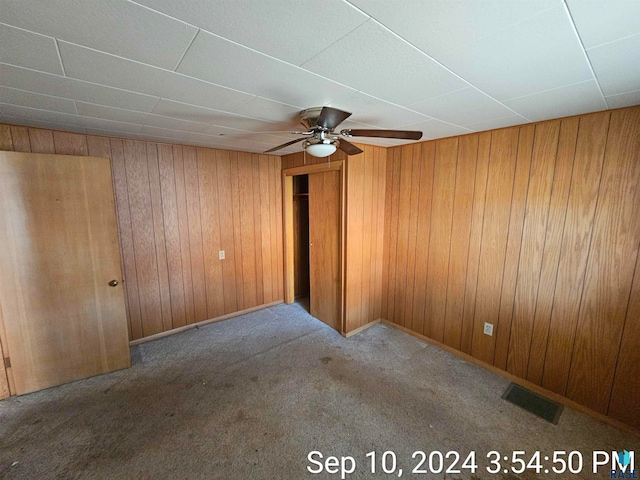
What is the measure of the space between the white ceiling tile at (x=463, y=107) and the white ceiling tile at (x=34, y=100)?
226 cm

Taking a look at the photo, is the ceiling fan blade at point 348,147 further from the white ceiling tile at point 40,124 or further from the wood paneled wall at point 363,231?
the white ceiling tile at point 40,124

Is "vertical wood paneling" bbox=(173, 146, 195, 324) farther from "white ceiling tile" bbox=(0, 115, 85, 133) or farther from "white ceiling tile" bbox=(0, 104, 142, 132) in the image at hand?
"white ceiling tile" bbox=(0, 115, 85, 133)

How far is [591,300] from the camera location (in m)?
2.02

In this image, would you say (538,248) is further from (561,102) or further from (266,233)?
(266,233)

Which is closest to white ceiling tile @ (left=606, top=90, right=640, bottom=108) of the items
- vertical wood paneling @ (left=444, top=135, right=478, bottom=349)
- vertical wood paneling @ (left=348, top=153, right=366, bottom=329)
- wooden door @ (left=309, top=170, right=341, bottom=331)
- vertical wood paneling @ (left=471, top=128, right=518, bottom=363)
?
vertical wood paneling @ (left=471, top=128, right=518, bottom=363)

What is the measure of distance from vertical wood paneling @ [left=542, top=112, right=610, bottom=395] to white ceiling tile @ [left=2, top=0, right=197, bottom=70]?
256cm

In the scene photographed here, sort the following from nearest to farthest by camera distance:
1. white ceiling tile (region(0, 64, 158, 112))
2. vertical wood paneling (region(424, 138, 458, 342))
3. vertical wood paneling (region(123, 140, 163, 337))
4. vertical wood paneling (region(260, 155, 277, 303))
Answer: white ceiling tile (region(0, 64, 158, 112))
vertical wood paneling (region(424, 138, 458, 342))
vertical wood paneling (region(123, 140, 163, 337))
vertical wood paneling (region(260, 155, 277, 303))

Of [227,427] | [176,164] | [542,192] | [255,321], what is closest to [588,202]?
[542,192]

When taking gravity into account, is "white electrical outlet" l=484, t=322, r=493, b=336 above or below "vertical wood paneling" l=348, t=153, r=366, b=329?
below

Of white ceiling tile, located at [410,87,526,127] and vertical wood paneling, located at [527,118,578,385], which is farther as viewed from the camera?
vertical wood paneling, located at [527,118,578,385]

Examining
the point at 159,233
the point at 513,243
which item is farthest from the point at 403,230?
the point at 159,233

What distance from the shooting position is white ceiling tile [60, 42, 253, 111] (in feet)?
3.93

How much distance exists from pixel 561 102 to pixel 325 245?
2.40 meters

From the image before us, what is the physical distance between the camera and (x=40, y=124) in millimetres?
2266
